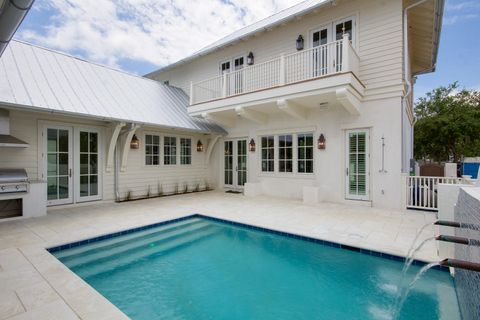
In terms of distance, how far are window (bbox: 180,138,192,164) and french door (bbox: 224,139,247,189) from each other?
1475mm

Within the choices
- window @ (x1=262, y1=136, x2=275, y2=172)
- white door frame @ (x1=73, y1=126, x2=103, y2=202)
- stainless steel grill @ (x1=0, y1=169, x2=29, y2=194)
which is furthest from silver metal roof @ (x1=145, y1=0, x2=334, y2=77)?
stainless steel grill @ (x1=0, y1=169, x2=29, y2=194)

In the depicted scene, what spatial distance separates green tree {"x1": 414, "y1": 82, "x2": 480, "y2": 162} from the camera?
1494cm

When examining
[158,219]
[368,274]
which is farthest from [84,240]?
[368,274]

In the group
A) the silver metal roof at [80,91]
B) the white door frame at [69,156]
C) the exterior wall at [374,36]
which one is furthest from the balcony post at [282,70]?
the white door frame at [69,156]

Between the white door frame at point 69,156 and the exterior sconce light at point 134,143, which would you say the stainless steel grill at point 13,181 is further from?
the exterior sconce light at point 134,143

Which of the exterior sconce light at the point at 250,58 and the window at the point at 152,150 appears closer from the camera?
the window at the point at 152,150

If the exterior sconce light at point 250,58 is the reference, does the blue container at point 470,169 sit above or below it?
below

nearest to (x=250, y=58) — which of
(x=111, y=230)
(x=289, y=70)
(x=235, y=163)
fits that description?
(x=289, y=70)

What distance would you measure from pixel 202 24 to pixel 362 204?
11344 millimetres

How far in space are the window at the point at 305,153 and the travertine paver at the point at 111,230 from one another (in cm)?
132

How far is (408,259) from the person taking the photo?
11.6 ft

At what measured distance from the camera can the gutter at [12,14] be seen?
77.1 inches

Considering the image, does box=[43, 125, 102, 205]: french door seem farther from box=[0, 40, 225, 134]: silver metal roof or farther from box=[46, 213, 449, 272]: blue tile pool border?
box=[46, 213, 449, 272]: blue tile pool border

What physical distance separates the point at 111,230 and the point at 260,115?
590cm
